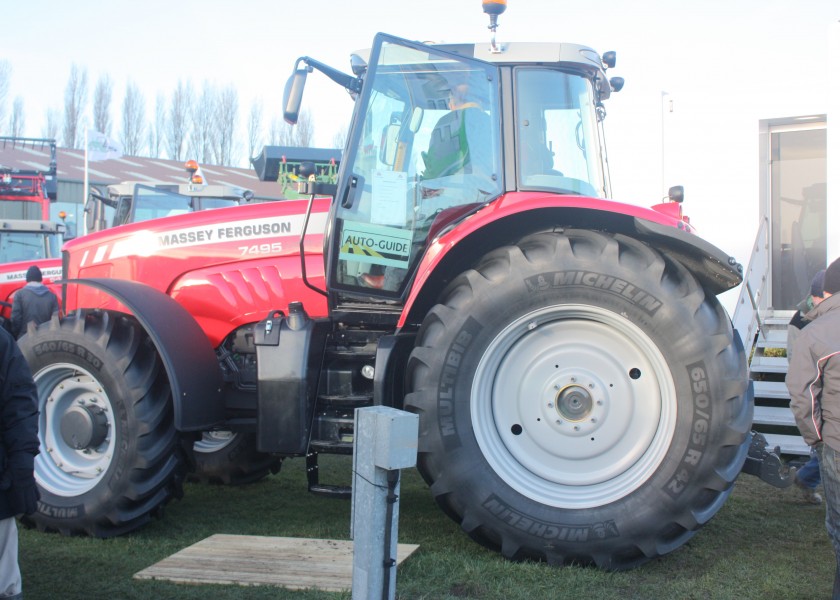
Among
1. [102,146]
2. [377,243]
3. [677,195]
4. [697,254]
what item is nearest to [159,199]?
[377,243]

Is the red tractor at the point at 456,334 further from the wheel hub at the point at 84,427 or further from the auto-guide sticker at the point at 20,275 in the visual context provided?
the auto-guide sticker at the point at 20,275

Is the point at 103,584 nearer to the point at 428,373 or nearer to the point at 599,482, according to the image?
the point at 428,373

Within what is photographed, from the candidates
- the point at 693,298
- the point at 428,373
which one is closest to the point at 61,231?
the point at 428,373

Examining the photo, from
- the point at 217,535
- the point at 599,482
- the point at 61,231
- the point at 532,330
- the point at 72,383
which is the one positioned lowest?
the point at 217,535

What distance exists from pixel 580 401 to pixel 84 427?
8.68ft

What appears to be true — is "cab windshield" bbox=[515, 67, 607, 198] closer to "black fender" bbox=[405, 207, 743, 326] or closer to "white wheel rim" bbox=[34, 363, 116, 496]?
"black fender" bbox=[405, 207, 743, 326]

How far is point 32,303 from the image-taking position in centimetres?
849

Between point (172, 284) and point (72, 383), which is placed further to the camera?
point (172, 284)

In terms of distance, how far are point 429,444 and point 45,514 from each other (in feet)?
7.27

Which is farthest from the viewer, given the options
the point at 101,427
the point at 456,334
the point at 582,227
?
the point at 101,427

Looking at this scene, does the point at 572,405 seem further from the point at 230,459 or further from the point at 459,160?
the point at 230,459

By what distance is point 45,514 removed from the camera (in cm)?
441

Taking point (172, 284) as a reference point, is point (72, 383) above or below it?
below

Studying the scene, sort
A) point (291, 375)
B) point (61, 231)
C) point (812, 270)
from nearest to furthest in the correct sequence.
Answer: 1. point (291, 375)
2. point (812, 270)
3. point (61, 231)
